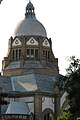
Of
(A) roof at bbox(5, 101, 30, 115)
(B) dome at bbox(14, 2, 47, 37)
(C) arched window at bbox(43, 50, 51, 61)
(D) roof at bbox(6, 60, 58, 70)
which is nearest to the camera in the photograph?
(A) roof at bbox(5, 101, 30, 115)

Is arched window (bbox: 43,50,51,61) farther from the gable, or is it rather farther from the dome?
the dome

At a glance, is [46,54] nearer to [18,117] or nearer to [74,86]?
[18,117]

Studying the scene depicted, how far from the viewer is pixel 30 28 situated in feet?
376

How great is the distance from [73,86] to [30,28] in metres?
58.7

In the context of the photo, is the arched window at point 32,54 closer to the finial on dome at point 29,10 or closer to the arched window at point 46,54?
the arched window at point 46,54

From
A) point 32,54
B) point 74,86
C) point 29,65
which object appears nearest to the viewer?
point 74,86

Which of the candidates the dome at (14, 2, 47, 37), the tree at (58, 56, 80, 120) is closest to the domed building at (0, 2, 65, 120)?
the dome at (14, 2, 47, 37)

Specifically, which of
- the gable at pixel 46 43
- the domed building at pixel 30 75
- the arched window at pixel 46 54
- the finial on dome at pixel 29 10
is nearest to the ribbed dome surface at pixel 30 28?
the domed building at pixel 30 75

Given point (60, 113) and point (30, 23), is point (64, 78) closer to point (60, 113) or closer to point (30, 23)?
point (60, 113)

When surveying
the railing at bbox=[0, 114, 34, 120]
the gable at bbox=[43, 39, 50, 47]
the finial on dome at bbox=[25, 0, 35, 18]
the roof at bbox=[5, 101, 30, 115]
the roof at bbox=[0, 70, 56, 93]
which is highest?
the finial on dome at bbox=[25, 0, 35, 18]

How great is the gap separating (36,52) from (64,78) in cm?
5194

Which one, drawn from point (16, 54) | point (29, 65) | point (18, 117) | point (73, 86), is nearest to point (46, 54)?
point (29, 65)

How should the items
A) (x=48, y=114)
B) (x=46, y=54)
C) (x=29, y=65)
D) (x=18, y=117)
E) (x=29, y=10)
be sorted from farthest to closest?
(x=29, y=10)
(x=46, y=54)
(x=29, y=65)
(x=48, y=114)
(x=18, y=117)

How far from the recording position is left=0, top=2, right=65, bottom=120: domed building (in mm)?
99812
